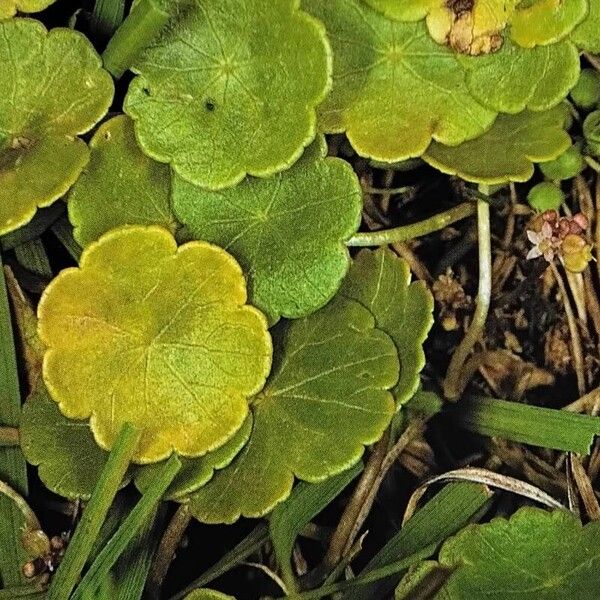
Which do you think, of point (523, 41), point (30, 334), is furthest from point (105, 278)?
point (523, 41)

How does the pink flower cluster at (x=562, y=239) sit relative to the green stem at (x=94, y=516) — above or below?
above

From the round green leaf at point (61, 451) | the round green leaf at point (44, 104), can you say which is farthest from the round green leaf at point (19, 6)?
the round green leaf at point (61, 451)

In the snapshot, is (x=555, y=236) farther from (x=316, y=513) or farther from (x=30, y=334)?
(x=30, y=334)

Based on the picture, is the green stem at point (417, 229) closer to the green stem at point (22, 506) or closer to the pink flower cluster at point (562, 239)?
the pink flower cluster at point (562, 239)

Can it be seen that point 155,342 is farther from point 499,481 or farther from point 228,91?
point 499,481

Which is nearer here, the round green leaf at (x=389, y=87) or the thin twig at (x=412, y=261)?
the round green leaf at (x=389, y=87)

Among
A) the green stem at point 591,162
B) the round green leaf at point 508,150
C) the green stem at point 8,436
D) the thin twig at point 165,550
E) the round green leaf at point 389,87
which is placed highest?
the round green leaf at point 389,87
